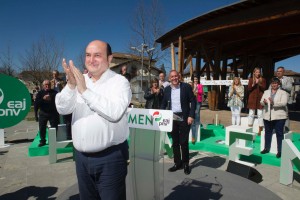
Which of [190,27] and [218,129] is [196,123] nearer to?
[218,129]

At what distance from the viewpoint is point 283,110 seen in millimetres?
5242

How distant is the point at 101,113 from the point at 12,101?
217cm

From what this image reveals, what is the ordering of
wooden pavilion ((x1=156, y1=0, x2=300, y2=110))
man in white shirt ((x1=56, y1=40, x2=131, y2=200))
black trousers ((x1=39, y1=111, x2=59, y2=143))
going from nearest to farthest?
man in white shirt ((x1=56, y1=40, x2=131, y2=200))
black trousers ((x1=39, y1=111, x2=59, y2=143))
wooden pavilion ((x1=156, y1=0, x2=300, y2=110))

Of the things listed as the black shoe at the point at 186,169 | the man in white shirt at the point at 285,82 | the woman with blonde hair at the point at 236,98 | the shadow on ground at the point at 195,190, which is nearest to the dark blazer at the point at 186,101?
the black shoe at the point at 186,169

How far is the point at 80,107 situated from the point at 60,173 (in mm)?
3364

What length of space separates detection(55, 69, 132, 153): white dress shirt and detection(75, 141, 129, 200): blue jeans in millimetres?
72

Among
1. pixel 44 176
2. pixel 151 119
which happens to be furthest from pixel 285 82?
pixel 44 176

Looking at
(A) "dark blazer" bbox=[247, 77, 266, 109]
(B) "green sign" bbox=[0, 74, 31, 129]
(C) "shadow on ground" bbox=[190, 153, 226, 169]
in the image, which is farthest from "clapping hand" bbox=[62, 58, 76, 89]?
(A) "dark blazer" bbox=[247, 77, 266, 109]

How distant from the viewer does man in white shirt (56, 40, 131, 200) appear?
1.86 meters

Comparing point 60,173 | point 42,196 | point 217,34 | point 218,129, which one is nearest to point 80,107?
point 42,196

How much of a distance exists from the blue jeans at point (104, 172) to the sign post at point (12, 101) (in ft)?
5.62

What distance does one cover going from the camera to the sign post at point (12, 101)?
10.5ft

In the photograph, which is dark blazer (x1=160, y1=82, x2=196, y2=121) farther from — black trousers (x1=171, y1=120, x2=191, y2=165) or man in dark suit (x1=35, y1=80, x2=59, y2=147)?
man in dark suit (x1=35, y1=80, x2=59, y2=147)

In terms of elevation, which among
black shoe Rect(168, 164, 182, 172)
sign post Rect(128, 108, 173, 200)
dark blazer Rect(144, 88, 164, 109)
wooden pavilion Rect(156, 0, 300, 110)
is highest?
wooden pavilion Rect(156, 0, 300, 110)
